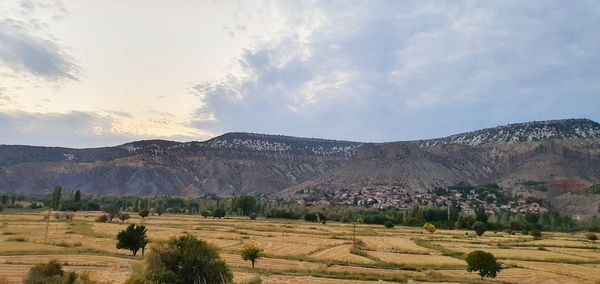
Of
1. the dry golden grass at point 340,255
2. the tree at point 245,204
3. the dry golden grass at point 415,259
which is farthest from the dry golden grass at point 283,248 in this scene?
the tree at point 245,204

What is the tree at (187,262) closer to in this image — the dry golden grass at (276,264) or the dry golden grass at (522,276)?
the dry golden grass at (276,264)

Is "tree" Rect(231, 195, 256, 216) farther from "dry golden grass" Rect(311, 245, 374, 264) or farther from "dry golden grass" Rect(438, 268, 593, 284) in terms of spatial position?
"dry golden grass" Rect(438, 268, 593, 284)

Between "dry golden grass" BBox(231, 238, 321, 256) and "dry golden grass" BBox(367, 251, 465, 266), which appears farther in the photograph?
"dry golden grass" BBox(231, 238, 321, 256)

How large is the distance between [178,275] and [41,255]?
31940 mm

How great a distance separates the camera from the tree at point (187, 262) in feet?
81.4

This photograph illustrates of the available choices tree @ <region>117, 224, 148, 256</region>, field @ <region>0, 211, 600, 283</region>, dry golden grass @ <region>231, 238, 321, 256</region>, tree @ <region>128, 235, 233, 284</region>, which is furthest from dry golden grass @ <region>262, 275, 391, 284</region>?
tree @ <region>117, 224, 148, 256</region>

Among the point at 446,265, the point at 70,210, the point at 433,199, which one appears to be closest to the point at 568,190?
the point at 433,199

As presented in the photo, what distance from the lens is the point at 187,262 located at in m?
25.2

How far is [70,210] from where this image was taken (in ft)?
471

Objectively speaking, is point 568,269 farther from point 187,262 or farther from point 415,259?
point 187,262

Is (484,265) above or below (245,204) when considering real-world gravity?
below

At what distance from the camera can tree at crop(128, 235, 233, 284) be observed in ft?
81.4

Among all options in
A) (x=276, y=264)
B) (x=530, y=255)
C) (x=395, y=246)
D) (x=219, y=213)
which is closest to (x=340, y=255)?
(x=276, y=264)

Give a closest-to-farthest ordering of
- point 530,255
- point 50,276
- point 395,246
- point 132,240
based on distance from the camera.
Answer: point 50,276 → point 132,240 → point 530,255 → point 395,246
